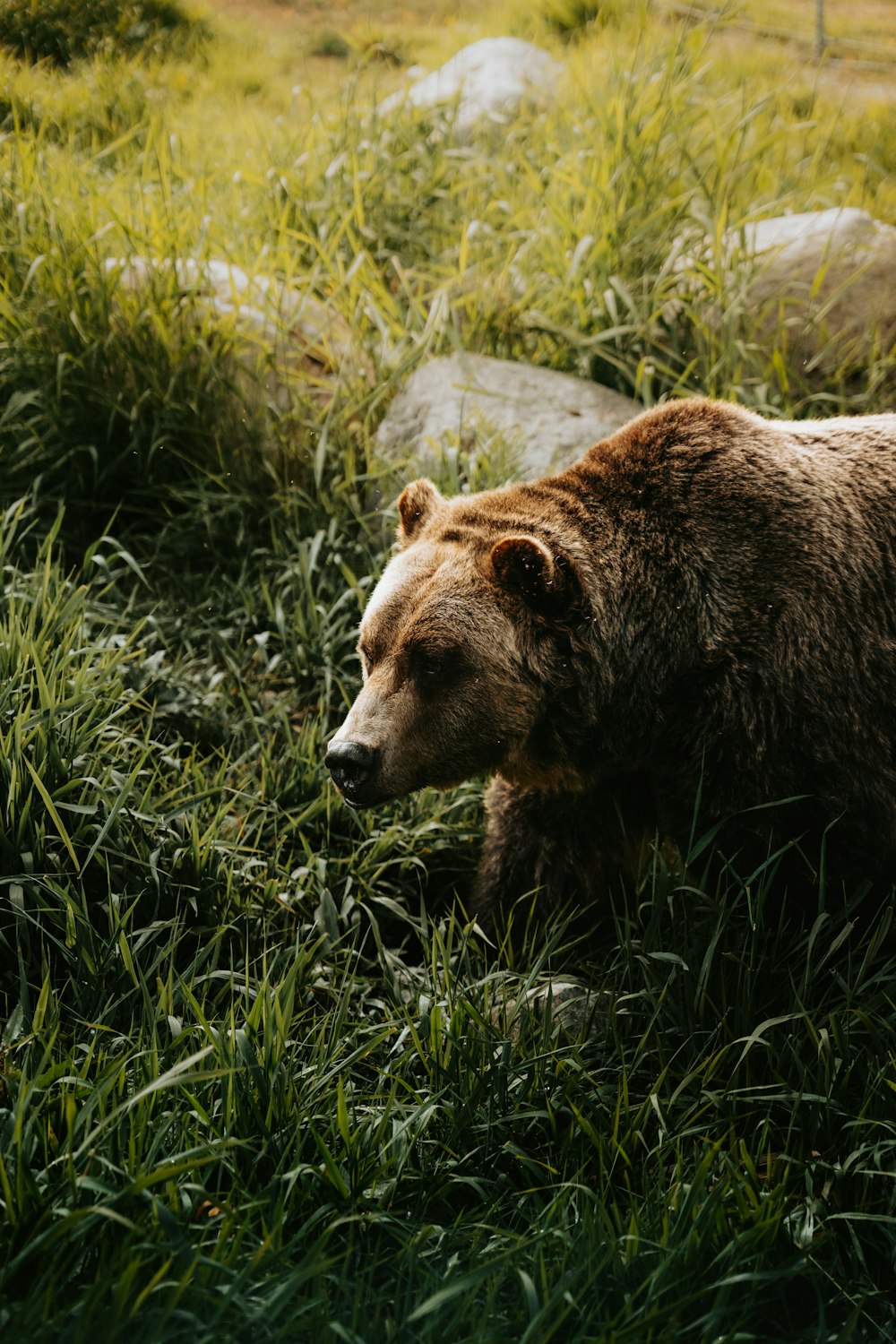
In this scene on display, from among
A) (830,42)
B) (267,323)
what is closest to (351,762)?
(267,323)

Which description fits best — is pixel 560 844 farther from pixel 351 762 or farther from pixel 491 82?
pixel 491 82

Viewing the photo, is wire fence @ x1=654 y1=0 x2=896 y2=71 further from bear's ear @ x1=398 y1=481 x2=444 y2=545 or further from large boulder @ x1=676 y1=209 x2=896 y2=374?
bear's ear @ x1=398 y1=481 x2=444 y2=545

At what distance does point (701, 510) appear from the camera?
2988 millimetres

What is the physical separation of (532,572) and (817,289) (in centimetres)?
298

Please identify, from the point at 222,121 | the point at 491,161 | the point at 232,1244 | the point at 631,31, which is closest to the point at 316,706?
the point at 232,1244

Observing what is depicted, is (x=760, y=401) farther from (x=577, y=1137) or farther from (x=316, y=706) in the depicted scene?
(x=577, y=1137)

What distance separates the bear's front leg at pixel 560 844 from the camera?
3.23m

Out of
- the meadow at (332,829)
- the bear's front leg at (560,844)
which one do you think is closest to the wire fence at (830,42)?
the meadow at (332,829)

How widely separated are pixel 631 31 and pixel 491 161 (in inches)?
70.8

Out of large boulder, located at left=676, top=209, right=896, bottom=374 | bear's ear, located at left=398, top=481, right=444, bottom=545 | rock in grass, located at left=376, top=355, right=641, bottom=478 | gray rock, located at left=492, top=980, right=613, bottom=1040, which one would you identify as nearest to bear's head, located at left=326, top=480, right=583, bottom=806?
bear's ear, located at left=398, top=481, right=444, bottom=545

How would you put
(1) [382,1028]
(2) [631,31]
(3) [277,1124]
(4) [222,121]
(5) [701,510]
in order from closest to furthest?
(3) [277,1124]
(1) [382,1028]
(5) [701,510]
(4) [222,121]
(2) [631,31]

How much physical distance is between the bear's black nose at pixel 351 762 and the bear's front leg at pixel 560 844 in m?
0.59

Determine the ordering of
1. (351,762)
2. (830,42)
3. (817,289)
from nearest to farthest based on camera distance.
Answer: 1. (351,762)
2. (817,289)
3. (830,42)

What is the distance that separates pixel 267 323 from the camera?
4.72 metres
